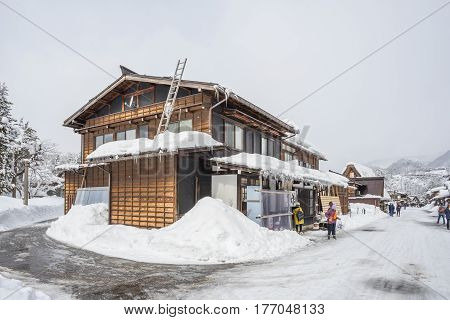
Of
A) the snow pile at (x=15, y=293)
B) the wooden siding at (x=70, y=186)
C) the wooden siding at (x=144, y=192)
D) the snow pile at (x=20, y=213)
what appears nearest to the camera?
the snow pile at (x=15, y=293)

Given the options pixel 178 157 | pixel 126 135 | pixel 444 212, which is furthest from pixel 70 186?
pixel 444 212

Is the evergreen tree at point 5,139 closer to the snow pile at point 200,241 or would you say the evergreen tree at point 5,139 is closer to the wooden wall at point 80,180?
the wooden wall at point 80,180

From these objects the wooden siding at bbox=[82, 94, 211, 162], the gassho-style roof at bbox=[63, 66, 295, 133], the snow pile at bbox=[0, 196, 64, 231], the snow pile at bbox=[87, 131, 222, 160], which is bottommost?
the snow pile at bbox=[0, 196, 64, 231]

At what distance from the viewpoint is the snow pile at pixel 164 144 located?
13.2m

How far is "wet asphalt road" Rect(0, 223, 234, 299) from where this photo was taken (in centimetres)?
643

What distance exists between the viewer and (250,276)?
7.68 m

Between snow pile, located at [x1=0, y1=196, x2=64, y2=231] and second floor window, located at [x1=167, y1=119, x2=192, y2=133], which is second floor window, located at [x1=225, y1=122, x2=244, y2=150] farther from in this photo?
snow pile, located at [x1=0, y1=196, x2=64, y2=231]

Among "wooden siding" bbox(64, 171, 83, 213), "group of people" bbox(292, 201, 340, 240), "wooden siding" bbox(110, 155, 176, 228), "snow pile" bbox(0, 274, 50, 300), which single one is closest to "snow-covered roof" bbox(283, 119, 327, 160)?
"group of people" bbox(292, 201, 340, 240)

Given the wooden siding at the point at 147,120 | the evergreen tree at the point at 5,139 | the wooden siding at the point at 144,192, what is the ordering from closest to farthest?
1. the wooden siding at the point at 144,192
2. the wooden siding at the point at 147,120
3. the evergreen tree at the point at 5,139

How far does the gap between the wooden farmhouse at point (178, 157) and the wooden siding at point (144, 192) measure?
47 millimetres

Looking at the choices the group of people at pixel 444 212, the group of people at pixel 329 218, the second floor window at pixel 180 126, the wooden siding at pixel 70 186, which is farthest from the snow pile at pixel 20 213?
the group of people at pixel 444 212

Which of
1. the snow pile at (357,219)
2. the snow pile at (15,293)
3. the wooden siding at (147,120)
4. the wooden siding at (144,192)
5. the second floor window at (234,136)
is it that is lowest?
the snow pile at (357,219)

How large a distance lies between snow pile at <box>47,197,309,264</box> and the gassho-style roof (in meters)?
5.69

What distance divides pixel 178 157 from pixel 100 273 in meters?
6.99
